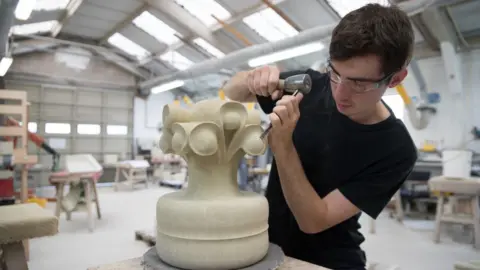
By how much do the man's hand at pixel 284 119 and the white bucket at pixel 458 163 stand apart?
6131mm

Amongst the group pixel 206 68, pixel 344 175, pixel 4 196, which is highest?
pixel 206 68

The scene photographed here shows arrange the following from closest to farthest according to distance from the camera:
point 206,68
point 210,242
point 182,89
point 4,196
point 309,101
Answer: point 210,242 → point 309,101 → point 4,196 → point 206,68 → point 182,89

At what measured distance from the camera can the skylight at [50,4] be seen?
20.3 ft

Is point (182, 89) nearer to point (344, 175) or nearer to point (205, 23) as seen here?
point (205, 23)

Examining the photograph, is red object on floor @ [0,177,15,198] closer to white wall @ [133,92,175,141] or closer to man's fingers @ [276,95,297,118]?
man's fingers @ [276,95,297,118]

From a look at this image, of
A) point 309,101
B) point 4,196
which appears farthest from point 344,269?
point 4,196

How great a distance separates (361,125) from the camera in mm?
1217

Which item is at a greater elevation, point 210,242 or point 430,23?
point 430,23

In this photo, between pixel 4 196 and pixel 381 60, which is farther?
pixel 4 196

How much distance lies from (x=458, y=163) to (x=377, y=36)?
241 inches

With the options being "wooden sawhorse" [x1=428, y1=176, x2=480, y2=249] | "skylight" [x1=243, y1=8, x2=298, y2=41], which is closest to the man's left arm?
"wooden sawhorse" [x1=428, y1=176, x2=480, y2=249]

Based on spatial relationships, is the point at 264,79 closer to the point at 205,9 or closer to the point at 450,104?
the point at 205,9

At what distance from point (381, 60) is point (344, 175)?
443 millimetres

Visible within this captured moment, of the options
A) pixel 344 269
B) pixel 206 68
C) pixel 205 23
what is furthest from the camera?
pixel 206 68
